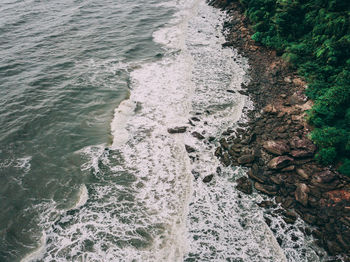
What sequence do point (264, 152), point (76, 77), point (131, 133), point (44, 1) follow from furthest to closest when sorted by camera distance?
1. point (44, 1)
2. point (76, 77)
3. point (131, 133)
4. point (264, 152)

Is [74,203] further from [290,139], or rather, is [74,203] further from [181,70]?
[181,70]

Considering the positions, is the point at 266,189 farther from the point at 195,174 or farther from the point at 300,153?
the point at 195,174

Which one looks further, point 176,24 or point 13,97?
point 176,24

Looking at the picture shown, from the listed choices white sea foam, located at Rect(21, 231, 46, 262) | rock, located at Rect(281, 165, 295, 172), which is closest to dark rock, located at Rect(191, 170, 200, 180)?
rock, located at Rect(281, 165, 295, 172)

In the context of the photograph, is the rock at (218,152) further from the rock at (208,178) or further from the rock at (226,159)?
the rock at (208,178)

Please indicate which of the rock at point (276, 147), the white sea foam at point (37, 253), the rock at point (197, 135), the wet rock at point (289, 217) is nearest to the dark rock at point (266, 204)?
the wet rock at point (289, 217)

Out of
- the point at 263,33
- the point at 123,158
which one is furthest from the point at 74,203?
the point at 263,33

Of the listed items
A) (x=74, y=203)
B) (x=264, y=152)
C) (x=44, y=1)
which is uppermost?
(x=44, y=1)
